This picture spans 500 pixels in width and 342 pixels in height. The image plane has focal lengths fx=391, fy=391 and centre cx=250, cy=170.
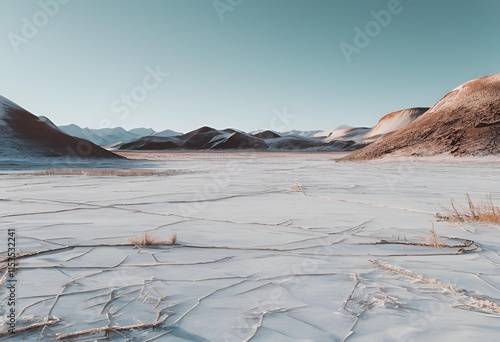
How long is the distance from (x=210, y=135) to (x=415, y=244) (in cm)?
10797

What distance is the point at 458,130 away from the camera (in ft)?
98.1

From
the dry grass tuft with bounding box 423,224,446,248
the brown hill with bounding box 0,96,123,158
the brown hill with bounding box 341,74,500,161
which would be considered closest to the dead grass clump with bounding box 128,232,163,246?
the dry grass tuft with bounding box 423,224,446,248

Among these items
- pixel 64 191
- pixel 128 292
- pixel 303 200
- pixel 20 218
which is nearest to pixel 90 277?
pixel 128 292

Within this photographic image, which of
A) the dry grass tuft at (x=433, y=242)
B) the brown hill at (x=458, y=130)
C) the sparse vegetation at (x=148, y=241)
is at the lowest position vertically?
the dry grass tuft at (x=433, y=242)

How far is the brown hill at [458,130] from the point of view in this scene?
2787 centimetres

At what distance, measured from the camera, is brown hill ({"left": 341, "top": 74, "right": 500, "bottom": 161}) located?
91.4 feet

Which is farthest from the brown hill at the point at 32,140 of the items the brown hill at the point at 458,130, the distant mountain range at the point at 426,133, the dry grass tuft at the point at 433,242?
the dry grass tuft at the point at 433,242

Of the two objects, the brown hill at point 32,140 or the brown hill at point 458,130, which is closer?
the brown hill at point 458,130

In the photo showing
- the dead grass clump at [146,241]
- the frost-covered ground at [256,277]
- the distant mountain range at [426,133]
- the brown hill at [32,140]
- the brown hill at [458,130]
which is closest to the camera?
the frost-covered ground at [256,277]

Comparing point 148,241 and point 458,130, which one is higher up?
point 458,130

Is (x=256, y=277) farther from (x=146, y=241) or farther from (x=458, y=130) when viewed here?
(x=458, y=130)

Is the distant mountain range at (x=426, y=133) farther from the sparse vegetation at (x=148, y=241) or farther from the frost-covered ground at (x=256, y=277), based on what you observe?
the sparse vegetation at (x=148, y=241)

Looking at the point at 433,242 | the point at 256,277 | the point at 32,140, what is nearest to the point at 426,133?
the point at 433,242

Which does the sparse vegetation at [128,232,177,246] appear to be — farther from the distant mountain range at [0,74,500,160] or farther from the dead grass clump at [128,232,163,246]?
the distant mountain range at [0,74,500,160]
